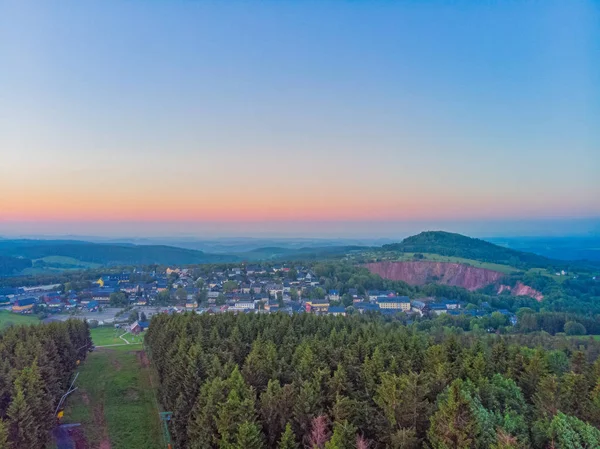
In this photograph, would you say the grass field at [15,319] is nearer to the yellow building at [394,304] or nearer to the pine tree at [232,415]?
the pine tree at [232,415]

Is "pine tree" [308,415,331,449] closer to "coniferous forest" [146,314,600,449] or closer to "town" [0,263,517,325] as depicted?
"coniferous forest" [146,314,600,449]

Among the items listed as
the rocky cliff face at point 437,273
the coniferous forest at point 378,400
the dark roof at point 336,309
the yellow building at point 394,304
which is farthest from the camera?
the rocky cliff face at point 437,273

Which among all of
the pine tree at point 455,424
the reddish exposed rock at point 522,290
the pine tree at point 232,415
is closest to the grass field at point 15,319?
the pine tree at point 232,415

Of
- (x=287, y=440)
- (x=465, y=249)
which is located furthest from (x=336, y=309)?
(x=465, y=249)

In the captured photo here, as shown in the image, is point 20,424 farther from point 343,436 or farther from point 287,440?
point 343,436

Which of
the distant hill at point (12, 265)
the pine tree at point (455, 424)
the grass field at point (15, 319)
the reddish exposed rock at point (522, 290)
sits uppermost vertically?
the pine tree at point (455, 424)

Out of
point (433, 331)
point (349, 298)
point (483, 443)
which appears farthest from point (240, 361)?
point (349, 298)

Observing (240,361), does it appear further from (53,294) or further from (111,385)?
(53,294)

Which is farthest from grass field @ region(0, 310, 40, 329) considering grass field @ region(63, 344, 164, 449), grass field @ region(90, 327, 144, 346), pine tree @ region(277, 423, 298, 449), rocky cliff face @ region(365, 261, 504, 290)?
rocky cliff face @ region(365, 261, 504, 290)
